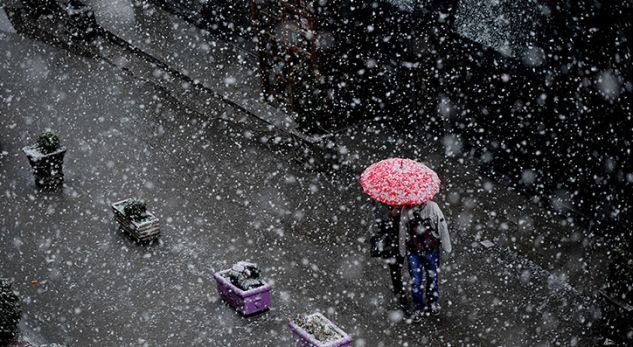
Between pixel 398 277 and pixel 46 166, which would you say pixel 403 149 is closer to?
pixel 398 277

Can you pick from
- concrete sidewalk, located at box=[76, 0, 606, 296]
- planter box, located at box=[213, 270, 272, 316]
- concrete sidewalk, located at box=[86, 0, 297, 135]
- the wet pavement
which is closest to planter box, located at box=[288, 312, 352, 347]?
the wet pavement

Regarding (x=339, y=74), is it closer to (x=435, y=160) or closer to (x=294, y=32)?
(x=294, y=32)

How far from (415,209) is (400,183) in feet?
1.43

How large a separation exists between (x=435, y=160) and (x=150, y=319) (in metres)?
5.78

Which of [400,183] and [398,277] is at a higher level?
[400,183]

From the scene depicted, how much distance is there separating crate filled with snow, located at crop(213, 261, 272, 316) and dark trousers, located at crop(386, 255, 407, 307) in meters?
1.55

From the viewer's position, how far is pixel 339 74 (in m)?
15.6

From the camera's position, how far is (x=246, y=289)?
1093cm

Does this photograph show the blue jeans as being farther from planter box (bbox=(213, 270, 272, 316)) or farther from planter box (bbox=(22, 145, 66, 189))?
planter box (bbox=(22, 145, 66, 189))

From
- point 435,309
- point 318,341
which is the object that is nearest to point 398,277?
point 435,309

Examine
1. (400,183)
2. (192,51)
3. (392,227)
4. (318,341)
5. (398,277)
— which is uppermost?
(400,183)

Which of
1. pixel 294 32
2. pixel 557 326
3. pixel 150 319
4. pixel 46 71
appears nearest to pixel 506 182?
pixel 557 326

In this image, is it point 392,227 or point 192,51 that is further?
point 192,51

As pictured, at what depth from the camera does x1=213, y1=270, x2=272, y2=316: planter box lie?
10914 mm
